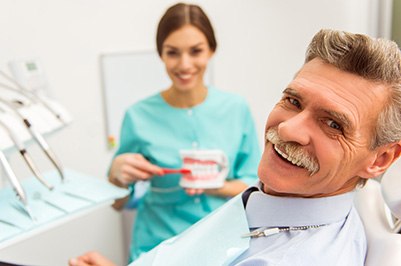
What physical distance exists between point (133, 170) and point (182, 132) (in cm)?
24

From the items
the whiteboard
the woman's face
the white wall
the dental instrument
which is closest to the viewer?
the dental instrument

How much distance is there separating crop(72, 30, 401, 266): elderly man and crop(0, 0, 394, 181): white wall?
115cm

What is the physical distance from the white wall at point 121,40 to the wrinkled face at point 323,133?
120 cm

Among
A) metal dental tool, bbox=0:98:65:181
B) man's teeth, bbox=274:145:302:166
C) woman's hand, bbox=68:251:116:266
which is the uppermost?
man's teeth, bbox=274:145:302:166

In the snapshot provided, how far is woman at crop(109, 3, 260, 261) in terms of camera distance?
1586 mm

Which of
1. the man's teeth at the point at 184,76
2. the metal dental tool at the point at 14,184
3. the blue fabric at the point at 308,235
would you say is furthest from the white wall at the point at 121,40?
the blue fabric at the point at 308,235

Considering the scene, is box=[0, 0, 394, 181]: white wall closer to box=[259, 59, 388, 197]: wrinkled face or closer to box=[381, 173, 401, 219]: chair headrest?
box=[259, 59, 388, 197]: wrinkled face

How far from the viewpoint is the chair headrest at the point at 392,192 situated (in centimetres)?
100

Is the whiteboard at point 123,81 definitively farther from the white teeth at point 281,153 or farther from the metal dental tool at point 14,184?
the white teeth at point 281,153

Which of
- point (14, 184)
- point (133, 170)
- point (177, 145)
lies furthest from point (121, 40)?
point (14, 184)

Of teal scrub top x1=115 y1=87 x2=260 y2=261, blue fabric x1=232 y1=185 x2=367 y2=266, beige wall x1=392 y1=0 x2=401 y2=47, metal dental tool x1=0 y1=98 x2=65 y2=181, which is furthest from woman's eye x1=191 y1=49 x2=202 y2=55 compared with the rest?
beige wall x1=392 y1=0 x2=401 y2=47

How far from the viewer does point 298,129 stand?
0.93 m

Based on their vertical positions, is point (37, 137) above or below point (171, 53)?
below

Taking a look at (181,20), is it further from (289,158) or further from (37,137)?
(289,158)
